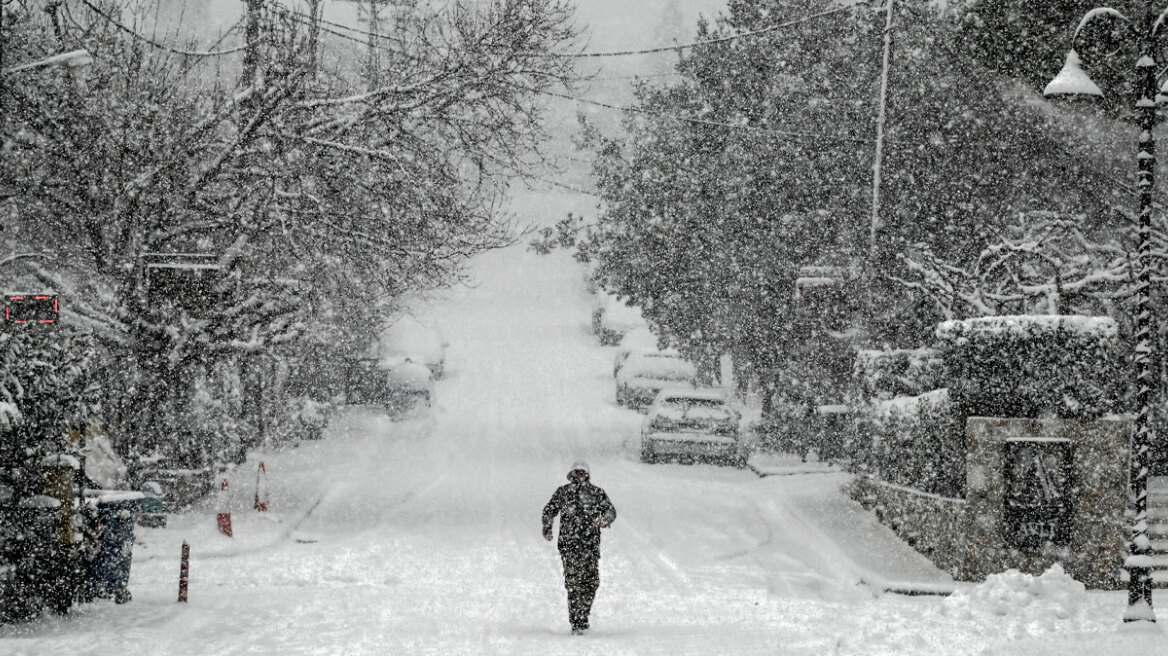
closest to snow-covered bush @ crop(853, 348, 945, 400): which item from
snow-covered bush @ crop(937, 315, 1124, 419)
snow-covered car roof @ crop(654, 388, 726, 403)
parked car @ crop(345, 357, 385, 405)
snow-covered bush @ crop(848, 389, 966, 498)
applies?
snow-covered bush @ crop(848, 389, 966, 498)

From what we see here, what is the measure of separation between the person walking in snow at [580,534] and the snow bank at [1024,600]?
312cm

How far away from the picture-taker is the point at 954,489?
1584 cm

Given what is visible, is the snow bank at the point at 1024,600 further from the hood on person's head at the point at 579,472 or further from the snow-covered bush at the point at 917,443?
the snow-covered bush at the point at 917,443

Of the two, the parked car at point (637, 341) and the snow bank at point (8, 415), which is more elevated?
the parked car at point (637, 341)

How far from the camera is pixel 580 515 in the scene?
1159 cm

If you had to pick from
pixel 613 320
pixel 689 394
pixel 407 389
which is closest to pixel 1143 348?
pixel 689 394

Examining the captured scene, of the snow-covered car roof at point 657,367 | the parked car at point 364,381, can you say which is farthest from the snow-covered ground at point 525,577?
the parked car at point 364,381

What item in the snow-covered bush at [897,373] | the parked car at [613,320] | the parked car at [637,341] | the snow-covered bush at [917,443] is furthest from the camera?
the parked car at [613,320]

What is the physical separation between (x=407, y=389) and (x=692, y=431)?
11.8 metres

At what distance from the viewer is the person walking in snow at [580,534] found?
11297mm

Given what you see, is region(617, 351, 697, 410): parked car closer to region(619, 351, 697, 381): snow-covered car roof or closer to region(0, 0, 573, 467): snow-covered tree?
region(619, 351, 697, 381): snow-covered car roof

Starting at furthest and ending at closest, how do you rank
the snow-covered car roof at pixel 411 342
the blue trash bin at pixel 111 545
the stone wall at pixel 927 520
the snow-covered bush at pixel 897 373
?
the snow-covered car roof at pixel 411 342
the snow-covered bush at pixel 897 373
the stone wall at pixel 927 520
the blue trash bin at pixel 111 545

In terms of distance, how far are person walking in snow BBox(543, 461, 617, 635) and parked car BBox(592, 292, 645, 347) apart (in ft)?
136

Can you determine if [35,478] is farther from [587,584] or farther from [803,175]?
[803,175]
